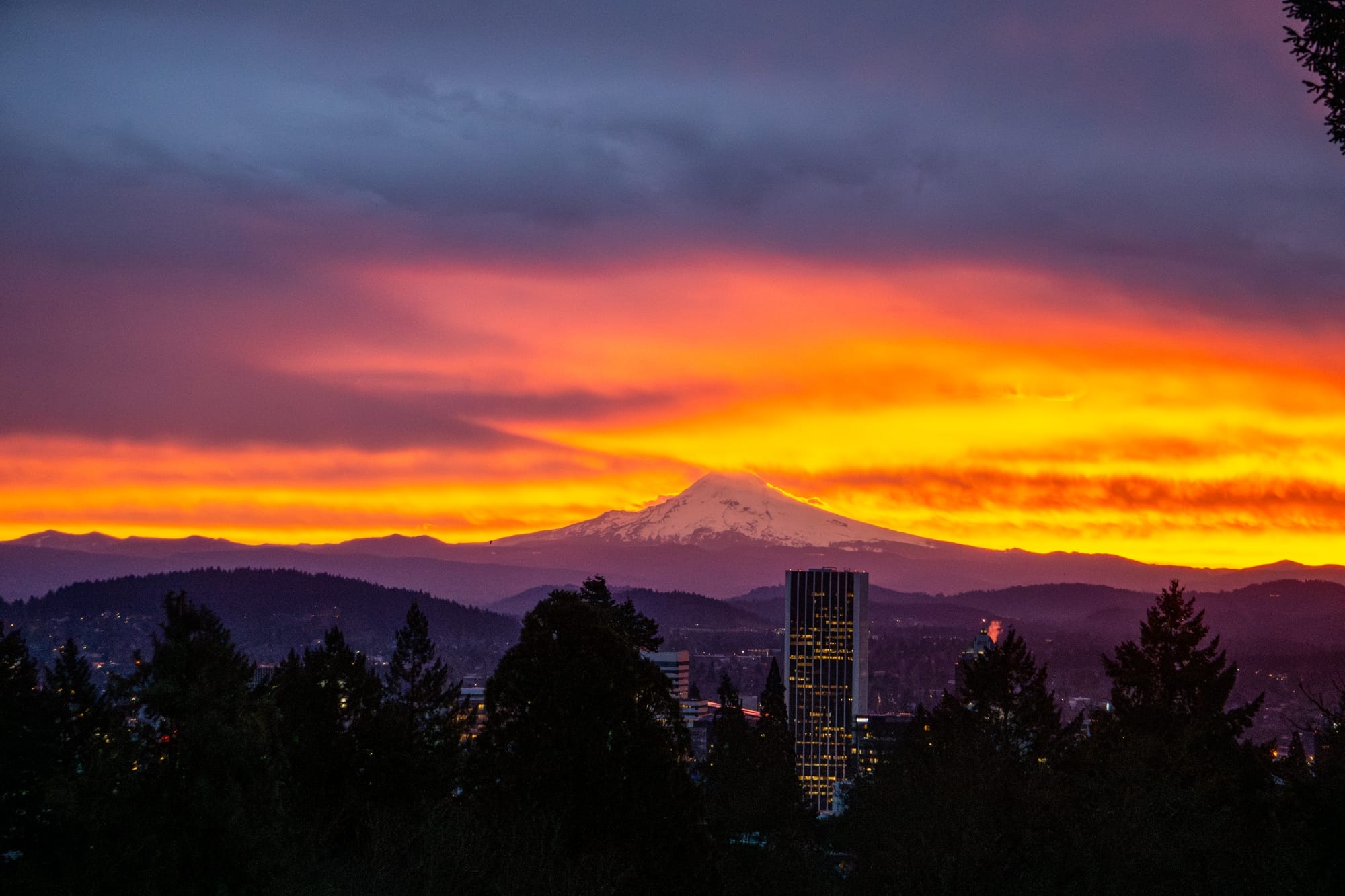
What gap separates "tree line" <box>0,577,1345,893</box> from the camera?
18922 mm

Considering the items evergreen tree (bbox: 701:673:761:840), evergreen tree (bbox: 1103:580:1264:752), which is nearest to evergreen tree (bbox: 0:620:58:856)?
evergreen tree (bbox: 701:673:761:840)

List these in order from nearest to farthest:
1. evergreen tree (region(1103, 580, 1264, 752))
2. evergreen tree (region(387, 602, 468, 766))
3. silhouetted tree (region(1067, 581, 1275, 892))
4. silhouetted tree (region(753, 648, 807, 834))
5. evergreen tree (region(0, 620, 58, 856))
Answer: silhouetted tree (region(1067, 581, 1275, 892)) → evergreen tree (region(0, 620, 58, 856)) → evergreen tree (region(1103, 580, 1264, 752)) → evergreen tree (region(387, 602, 468, 766)) → silhouetted tree (region(753, 648, 807, 834))

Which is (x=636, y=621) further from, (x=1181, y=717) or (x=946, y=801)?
(x=1181, y=717)

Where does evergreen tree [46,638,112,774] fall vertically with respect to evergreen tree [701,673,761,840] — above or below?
above

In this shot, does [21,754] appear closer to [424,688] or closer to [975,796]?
[424,688]

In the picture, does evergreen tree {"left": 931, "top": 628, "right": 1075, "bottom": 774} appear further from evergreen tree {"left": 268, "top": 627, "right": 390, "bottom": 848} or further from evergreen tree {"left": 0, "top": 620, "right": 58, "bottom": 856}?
evergreen tree {"left": 0, "top": 620, "right": 58, "bottom": 856}

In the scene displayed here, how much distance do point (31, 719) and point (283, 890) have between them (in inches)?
662

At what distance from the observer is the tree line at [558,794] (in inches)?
745

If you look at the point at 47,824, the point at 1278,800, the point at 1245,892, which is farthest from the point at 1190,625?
the point at 47,824

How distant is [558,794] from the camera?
72.7ft

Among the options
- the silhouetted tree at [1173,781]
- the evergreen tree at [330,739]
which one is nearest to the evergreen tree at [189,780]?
the evergreen tree at [330,739]

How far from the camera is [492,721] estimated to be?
2288cm

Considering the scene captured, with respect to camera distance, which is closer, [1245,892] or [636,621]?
[1245,892]

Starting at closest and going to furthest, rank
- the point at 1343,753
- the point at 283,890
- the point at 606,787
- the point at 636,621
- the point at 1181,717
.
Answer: the point at 1343,753
the point at 283,890
the point at 606,787
the point at 1181,717
the point at 636,621
